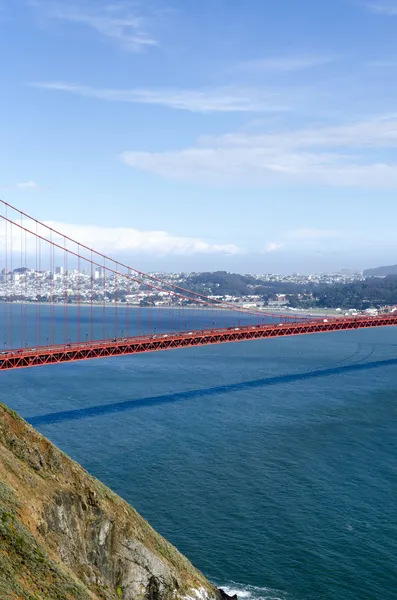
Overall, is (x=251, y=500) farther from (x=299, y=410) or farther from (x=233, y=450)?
(x=299, y=410)

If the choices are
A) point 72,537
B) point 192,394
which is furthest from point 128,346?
point 72,537

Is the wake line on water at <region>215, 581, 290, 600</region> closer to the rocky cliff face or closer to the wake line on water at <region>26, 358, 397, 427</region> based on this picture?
the rocky cliff face

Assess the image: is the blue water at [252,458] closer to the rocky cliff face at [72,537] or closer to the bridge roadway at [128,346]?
the rocky cliff face at [72,537]

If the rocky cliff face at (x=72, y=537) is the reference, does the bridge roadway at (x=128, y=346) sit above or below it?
above

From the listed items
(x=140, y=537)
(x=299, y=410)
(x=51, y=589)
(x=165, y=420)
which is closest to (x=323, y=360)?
(x=299, y=410)

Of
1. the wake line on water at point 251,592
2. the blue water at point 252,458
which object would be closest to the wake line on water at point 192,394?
the blue water at point 252,458

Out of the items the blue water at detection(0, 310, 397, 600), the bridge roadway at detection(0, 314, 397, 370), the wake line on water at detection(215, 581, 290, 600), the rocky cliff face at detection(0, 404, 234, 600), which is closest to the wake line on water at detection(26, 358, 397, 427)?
the blue water at detection(0, 310, 397, 600)
